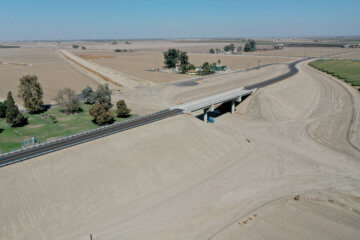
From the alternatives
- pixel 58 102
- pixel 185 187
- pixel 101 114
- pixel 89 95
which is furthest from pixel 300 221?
pixel 89 95

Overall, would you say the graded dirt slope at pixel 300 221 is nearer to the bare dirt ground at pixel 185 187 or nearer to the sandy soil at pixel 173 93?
the bare dirt ground at pixel 185 187

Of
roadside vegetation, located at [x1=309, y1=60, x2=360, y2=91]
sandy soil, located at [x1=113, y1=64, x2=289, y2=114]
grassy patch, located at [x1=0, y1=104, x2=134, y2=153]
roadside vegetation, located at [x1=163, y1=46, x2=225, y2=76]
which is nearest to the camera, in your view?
grassy patch, located at [x1=0, y1=104, x2=134, y2=153]

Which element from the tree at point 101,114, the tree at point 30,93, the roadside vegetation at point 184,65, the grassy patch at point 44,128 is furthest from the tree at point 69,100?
the roadside vegetation at point 184,65

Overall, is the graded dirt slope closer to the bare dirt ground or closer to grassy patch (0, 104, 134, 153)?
the bare dirt ground

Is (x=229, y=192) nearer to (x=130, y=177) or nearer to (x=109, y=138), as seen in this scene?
(x=130, y=177)

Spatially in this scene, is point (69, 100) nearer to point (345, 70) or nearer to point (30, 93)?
point (30, 93)

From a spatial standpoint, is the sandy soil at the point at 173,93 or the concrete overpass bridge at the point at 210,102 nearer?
the concrete overpass bridge at the point at 210,102

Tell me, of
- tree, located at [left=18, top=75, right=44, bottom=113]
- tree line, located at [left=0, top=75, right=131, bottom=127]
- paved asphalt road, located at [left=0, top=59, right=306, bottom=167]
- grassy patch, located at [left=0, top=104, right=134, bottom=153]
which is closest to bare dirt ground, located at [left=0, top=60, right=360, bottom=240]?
paved asphalt road, located at [left=0, top=59, right=306, bottom=167]

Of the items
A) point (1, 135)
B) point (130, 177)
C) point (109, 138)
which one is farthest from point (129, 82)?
point (130, 177)
